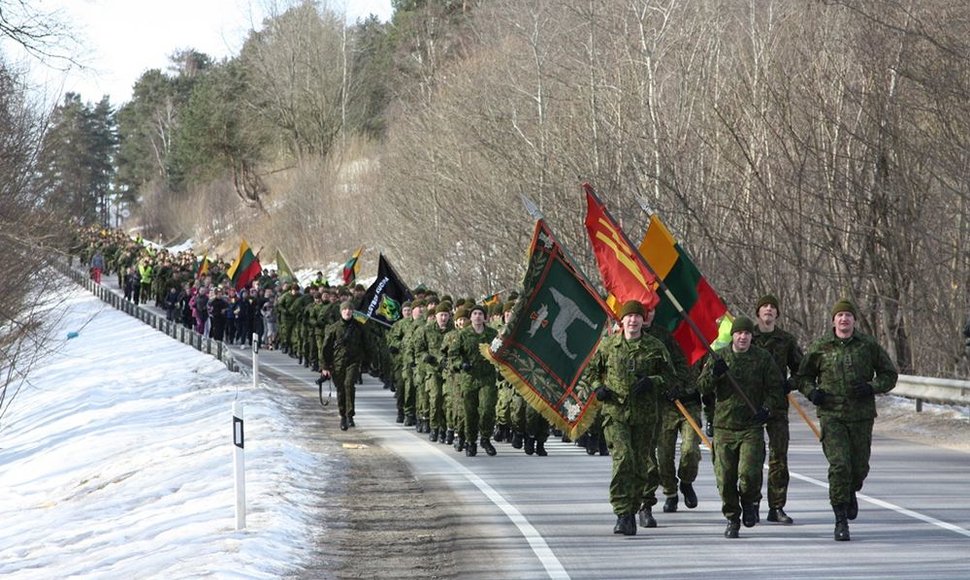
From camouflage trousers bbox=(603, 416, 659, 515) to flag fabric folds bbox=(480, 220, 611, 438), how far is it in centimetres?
180

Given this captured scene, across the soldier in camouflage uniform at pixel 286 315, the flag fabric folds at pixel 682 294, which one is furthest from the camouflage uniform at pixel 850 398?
the soldier in camouflage uniform at pixel 286 315

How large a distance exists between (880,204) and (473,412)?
11.6 metres

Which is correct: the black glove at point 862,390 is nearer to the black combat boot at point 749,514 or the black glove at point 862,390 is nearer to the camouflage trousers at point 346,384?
the black combat boot at point 749,514

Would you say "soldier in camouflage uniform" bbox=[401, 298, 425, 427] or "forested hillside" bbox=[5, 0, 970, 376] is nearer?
"soldier in camouflage uniform" bbox=[401, 298, 425, 427]

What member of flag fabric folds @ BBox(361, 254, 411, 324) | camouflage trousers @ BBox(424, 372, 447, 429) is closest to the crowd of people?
camouflage trousers @ BBox(424, 372, 447, 429)

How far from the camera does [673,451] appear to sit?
13961mm

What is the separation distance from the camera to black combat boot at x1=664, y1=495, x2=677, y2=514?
13922 millimetres

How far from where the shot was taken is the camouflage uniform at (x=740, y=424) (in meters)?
12.5

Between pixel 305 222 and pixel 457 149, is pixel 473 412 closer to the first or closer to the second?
pixel 457 149

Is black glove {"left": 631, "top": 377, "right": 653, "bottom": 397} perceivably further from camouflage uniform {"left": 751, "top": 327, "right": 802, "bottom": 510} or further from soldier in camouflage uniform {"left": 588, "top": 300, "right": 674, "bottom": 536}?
camouflage uniform {"left": 751, "top": 327, "right": 802, "bottom": 510}

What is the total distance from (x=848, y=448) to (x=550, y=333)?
143 inches

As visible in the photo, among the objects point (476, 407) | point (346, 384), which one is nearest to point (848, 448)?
point (476, 407)

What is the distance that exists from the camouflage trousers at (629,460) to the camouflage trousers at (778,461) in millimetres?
1049

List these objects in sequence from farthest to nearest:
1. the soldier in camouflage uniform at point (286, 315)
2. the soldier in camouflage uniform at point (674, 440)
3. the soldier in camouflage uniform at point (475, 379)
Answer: the soldier in camouflage uniform at point (286, 315) → the soldier in camouflage uniform at point (475, 379) → the soldier in camouflage uniform at point (674, 440)
